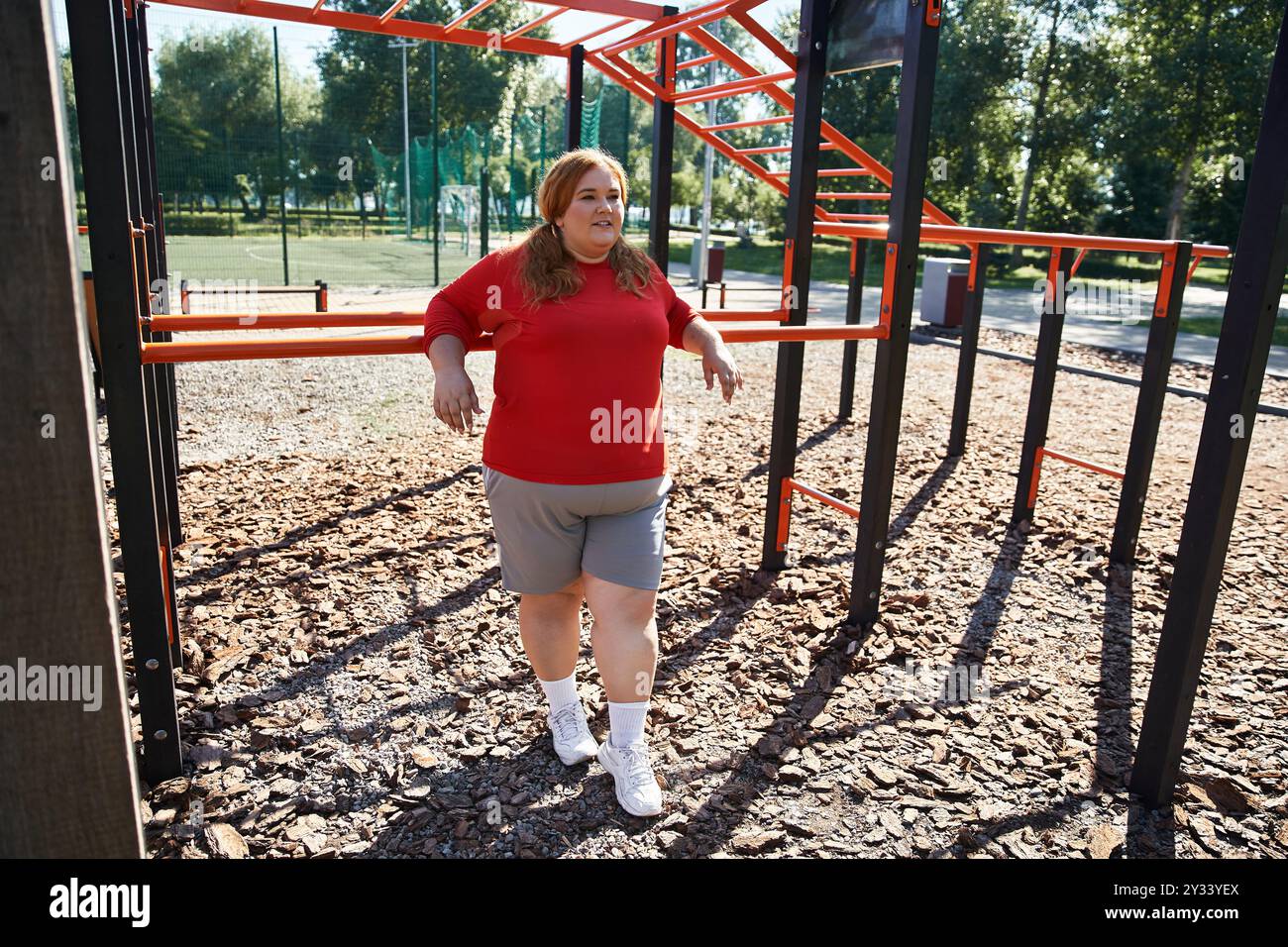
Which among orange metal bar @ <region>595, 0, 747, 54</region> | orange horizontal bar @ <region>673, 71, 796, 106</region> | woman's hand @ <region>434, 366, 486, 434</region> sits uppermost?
orange metal bar @ <region>595, 0, 747, 54</region>

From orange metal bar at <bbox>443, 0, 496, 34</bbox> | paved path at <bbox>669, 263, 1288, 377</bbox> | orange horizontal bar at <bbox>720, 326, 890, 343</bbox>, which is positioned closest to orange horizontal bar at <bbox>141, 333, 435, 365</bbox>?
orange horizontal bar at <bbox>720, 326, 890, 343</bbox>

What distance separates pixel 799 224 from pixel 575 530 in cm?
191

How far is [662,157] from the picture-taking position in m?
4.50

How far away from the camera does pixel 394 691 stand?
9.91ft

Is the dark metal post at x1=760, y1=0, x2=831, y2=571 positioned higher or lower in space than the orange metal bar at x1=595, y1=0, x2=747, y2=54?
lower

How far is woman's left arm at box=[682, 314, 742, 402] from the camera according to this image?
2.45m

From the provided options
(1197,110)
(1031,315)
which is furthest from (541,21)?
(1197,110)

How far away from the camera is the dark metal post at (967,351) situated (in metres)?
5.51

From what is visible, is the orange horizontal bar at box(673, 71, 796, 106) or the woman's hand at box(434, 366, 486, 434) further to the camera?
the orange horizontal bar at box(673, 71, 796, 106)

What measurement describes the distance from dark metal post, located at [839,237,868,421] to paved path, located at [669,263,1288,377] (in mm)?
2677

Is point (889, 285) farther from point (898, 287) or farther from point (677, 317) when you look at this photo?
point (677, 317)

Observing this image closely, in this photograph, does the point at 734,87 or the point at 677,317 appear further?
the point at 734,87

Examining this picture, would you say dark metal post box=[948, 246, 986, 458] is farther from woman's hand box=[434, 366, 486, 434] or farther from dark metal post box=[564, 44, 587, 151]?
woman's hand box=[434, 366, 486, 434]

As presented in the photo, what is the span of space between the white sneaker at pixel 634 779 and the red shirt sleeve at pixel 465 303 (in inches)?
46.8
